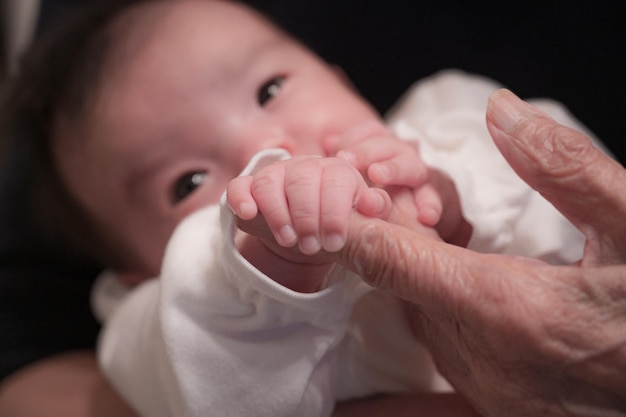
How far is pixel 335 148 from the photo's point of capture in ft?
2.83

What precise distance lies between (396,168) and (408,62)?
0.71 meters

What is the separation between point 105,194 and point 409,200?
58 centimetres

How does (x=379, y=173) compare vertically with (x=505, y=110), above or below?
below


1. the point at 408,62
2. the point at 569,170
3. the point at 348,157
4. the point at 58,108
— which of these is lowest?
the point at 58,108

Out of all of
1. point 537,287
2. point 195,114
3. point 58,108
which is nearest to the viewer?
point 537,287

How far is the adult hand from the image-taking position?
55 centimetres

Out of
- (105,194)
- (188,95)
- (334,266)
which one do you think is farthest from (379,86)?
(334,266)

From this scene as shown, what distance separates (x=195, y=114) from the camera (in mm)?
969

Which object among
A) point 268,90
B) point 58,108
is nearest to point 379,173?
point 268,90

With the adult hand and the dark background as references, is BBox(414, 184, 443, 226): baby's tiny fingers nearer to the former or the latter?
the adult hand

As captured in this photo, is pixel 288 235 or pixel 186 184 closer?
pixel 288 235

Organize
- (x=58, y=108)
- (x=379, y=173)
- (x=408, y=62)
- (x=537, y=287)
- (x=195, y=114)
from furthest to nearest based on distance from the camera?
(x=408, y=62) < (x=58, y=108) < (x=195, y=114) < (x=379, y=173) < (x=537, y=287)

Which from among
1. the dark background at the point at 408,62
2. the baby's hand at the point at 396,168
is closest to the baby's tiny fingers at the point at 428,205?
the baby's hand at the point at 396,168

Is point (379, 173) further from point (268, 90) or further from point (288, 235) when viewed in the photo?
point (268, 90)
